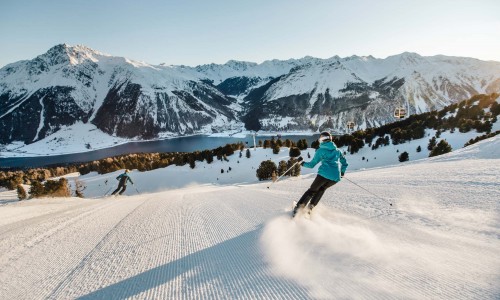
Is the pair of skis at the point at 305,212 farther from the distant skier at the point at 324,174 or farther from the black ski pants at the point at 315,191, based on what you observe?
the black ski pants at the point at 315,191

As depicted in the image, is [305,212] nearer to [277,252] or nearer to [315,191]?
[315,191]

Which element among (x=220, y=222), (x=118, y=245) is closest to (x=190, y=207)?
(x=220, y=222)

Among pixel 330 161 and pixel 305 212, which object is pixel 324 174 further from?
pixel 305 212

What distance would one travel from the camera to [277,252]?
485 cm

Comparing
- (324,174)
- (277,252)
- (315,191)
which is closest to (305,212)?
(315,191)

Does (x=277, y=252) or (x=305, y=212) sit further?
(x=305, y=212)

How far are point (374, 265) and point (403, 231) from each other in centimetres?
160

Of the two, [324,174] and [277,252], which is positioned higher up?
[324,174]

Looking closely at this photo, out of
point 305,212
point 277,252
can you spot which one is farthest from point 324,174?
point 277,252

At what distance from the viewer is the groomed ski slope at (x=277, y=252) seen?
371 centimetres

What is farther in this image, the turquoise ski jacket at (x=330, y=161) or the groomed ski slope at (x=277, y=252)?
the turquoise ski jacket at (x=330, y=161)

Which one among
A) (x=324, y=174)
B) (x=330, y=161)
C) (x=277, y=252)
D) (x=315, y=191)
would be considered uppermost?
(x=330, y=161)

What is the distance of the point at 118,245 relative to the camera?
19.2ft

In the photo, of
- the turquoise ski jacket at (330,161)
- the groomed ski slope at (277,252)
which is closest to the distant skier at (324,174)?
the turquoise ski jacket at (330,161)
